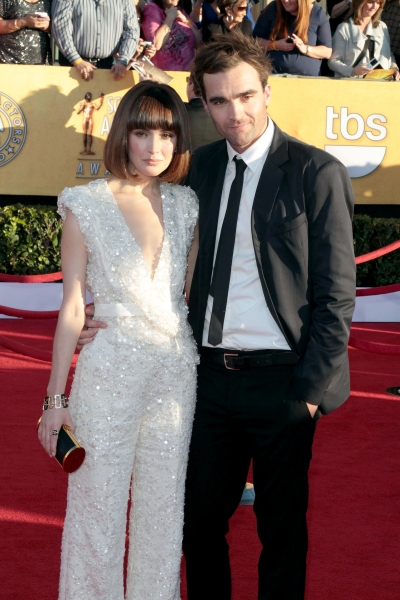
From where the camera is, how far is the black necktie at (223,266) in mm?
2543

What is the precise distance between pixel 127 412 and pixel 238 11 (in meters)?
6.41

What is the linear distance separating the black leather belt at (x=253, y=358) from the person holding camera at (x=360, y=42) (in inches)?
267

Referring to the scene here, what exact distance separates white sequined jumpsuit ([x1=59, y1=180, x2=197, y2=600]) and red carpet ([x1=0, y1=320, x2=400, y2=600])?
0.69m

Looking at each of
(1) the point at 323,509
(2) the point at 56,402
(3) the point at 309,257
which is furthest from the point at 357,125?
(2) the point at 56,402

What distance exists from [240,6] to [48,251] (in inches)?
122

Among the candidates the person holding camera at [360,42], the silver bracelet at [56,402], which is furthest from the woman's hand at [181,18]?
the silver bracelet at [56,402]

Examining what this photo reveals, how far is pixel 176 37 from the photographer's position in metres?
8.47

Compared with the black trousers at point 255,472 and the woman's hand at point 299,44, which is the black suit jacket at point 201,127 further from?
the woman's hand at point 299,44

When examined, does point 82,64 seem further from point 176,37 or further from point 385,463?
point 385,463

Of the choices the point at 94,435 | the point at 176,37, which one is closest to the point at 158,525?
the point at 94,435

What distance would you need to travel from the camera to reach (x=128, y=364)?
2.48m

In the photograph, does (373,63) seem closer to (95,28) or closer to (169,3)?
(169,3)

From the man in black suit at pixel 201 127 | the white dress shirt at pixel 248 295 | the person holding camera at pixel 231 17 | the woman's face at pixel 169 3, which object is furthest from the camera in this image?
the woman's face at pixel 169 3

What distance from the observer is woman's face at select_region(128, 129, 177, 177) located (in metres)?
2.47
